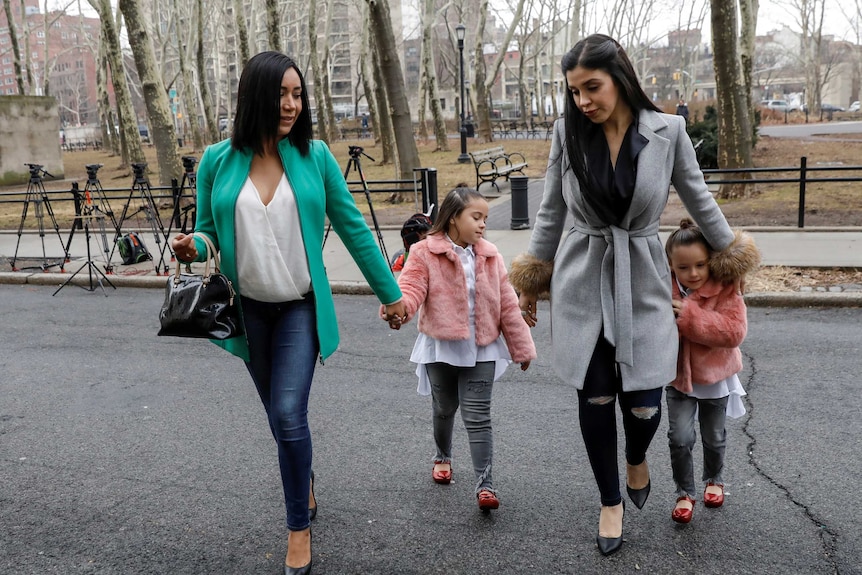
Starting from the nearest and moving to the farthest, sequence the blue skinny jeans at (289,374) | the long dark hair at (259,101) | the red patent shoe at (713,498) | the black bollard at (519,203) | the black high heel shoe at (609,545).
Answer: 1. the long dark hair at (259,101)
2. the blue skinny jeans at (289,374)
3. the black high heel shoe at (609,545)
4. the red patent shoe at (713,498)
5. the black bollard at (519,203)

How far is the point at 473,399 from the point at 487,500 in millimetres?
471

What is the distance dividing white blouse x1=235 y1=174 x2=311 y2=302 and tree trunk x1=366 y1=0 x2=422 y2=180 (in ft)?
42.7

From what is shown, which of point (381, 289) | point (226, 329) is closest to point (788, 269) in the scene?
point (381, 289)

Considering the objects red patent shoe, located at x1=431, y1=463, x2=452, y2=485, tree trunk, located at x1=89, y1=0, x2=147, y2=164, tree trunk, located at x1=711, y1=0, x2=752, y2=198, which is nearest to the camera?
red patent shoe, located at x1=431, y1=463, x2=452, y2=485

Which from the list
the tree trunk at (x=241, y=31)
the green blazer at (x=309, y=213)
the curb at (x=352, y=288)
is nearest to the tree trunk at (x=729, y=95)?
the curb at (x=352, y=288)

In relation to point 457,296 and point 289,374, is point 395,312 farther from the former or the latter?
point 289,374

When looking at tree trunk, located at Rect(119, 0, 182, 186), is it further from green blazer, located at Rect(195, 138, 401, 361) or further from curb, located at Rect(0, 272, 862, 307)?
green blazer, located at Rect(195, 138, 401, 361)

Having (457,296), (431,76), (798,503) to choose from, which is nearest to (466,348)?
(457,296)

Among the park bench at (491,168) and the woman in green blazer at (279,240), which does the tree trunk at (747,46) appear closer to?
the park bench at (491,168)

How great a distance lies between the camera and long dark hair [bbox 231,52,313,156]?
316cm

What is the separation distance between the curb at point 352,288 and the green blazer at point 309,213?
12.3 ft

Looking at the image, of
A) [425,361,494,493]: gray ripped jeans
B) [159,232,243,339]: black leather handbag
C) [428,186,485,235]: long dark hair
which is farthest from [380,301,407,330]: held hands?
[159,232,243,339]: black leather handbag

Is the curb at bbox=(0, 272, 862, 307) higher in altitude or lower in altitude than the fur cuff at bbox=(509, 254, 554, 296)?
lower

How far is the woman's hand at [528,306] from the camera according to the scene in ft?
11.5
